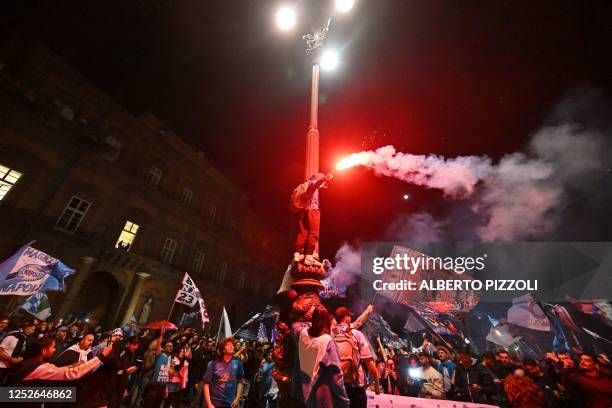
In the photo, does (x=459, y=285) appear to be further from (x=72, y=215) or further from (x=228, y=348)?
(x=72, y=215)

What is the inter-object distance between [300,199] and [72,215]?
18.7 m

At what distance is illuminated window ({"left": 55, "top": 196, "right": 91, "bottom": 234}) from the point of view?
647 inches

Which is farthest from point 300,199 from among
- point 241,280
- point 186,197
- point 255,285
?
point 255,285

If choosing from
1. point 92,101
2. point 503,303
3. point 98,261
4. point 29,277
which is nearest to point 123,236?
point 98,261

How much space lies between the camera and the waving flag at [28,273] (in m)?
8.12

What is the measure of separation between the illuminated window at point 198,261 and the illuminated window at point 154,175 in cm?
725

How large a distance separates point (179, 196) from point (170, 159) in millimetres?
3303

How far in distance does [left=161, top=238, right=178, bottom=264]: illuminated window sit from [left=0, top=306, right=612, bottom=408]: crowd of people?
1160cm

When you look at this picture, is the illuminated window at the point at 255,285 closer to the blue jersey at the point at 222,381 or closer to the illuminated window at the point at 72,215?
the illuminated window at the point at 72,215

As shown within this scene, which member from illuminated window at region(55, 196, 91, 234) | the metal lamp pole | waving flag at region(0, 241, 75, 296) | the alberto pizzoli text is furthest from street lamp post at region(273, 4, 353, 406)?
illuminated window at region(55, 196, 91, 234)

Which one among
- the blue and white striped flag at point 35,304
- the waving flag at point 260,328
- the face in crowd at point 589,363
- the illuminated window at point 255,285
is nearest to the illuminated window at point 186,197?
the illuminated window at point 255,285

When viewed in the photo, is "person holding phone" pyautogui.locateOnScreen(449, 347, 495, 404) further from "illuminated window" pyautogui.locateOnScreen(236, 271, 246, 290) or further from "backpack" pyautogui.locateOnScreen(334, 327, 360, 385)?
"illuminated window" pyautogui.locateOnScreen(236, 271, 246, 290)

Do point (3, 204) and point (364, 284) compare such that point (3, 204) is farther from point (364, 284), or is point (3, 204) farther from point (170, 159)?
point (364, 284)

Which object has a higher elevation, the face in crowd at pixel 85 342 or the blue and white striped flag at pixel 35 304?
the blue and white striped flag at pixel 35 304
